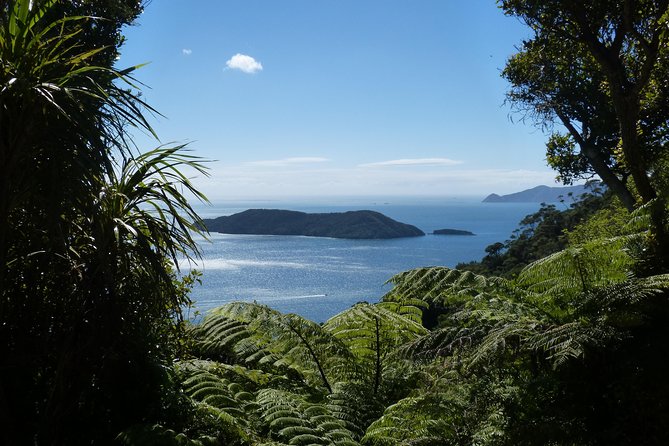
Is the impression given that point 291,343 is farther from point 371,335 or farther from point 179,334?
point 179,334

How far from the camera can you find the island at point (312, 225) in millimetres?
58562

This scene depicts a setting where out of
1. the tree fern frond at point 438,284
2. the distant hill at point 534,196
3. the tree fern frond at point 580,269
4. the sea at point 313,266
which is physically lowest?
the sea at point 313,266

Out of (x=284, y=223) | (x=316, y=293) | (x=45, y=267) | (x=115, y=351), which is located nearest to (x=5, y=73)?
(x=45, y=267)

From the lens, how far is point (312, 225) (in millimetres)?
60438

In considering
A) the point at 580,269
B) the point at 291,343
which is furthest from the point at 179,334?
the point at 580,269

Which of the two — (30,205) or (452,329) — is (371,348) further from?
(30,205)

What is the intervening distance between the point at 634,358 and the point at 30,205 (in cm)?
313

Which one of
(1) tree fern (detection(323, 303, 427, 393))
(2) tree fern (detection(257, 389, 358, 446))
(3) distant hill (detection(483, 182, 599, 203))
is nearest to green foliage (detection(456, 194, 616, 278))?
(1) tree fern (detection(323, 303, 427, 393))

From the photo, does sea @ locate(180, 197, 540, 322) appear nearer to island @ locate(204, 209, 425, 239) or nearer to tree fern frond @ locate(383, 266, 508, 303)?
island @ locate(204, 209, 425, 239)

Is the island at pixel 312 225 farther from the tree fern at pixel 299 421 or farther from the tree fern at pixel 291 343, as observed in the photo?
the tree fern at pixel 299 421

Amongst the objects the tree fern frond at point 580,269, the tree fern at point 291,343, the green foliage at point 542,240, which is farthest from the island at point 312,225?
the tree fern frond at point 580,269

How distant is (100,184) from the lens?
252 cm

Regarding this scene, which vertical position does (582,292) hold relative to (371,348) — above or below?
above

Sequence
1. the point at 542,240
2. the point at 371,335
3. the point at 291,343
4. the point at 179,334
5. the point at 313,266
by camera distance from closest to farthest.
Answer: the point at 179,334 → the point at 291,343 → the point at 371,335 → the point at 542,240 → the point at 313,266
